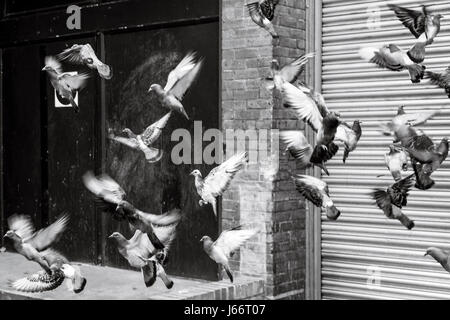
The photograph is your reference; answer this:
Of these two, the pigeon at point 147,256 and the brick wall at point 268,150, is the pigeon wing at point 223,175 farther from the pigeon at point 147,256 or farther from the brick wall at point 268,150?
the pigeon at point 147,256

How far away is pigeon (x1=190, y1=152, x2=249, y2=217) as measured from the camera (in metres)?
7.89

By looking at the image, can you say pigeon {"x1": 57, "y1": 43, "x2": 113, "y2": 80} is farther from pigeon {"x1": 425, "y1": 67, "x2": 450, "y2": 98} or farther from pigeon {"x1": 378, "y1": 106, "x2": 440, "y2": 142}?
pigeon {"x1": 425, "y1": 67, "x2": 450, "y2": 98}

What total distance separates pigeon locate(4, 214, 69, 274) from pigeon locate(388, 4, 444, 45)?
3722mm

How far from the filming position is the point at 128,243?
26.8 feet

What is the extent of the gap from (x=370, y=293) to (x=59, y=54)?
170 inches

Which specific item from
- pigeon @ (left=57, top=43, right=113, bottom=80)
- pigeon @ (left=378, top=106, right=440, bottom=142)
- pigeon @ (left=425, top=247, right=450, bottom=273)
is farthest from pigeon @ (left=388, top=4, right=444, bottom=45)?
pigeon @ (left=57, top=43, right=113, bottom=80)

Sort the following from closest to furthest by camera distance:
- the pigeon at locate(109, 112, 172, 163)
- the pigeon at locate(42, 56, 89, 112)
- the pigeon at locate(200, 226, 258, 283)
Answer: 1. the pigeon at locate(200, 226, 258, 283)
2. the pigeon at locate(109, 112, 172, 163)
3. the pigeon at locate(42, 56, 89, 112)

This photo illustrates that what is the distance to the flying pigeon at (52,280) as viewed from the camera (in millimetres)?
7695

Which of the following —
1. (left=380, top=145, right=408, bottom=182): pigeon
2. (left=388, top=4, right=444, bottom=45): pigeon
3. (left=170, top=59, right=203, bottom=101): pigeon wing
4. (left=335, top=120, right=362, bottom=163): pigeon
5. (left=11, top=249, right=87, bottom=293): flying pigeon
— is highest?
(left=388, top=4, right=444, bottom=45): pigeon

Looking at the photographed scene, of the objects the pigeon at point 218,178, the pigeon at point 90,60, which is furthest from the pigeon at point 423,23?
the pigeon at point 90,60

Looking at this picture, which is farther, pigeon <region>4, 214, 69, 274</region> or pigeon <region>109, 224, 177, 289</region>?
pigeon <region>4, 214, 69, 274</region>

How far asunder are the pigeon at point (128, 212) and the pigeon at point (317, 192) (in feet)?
4.24
